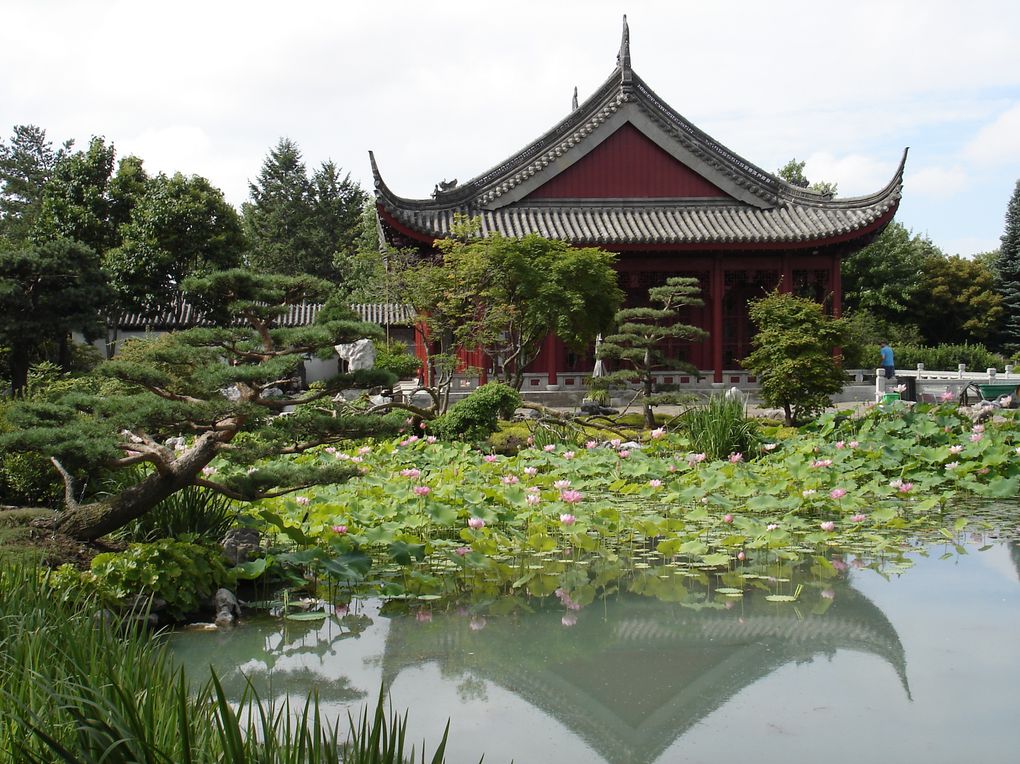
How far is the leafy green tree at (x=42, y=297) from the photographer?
14648mm

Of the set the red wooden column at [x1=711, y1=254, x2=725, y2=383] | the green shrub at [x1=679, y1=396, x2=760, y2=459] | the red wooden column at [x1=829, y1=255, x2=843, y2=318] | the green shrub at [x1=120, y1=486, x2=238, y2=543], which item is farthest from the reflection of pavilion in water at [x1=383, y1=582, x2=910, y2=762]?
the red wooden column at [x1=829, y1=255, x2=843, y2=318]

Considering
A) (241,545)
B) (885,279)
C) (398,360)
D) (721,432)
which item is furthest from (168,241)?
(885,279)

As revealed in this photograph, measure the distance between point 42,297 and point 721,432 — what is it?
11.2 metres

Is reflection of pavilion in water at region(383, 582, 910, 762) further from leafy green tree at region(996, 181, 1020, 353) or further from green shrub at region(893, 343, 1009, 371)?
leafy green tree at region(996, 181, 1020, 353)

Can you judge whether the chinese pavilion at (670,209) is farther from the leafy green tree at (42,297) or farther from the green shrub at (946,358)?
the green shrub at (946,358)

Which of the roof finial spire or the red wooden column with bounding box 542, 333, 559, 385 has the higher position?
the roof finial spire

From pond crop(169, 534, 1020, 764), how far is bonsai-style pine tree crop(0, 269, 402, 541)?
852mm

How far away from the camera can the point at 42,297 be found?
49.7 feet

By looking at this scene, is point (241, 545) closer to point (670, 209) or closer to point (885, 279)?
point (670, 209)

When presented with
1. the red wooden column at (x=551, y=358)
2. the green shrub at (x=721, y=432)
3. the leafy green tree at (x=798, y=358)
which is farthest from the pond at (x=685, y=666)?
the red wooden column at (x=551, y=358)

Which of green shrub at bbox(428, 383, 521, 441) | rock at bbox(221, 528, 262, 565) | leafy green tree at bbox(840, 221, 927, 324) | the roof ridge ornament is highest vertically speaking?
the roof ridge ornament

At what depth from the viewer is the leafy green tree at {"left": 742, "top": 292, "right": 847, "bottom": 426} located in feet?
42.0

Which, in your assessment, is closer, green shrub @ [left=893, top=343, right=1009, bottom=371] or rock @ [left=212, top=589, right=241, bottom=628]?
rock @ [left=212, top=589, right=241, bottom=628]

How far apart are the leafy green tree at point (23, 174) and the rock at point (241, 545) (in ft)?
119
